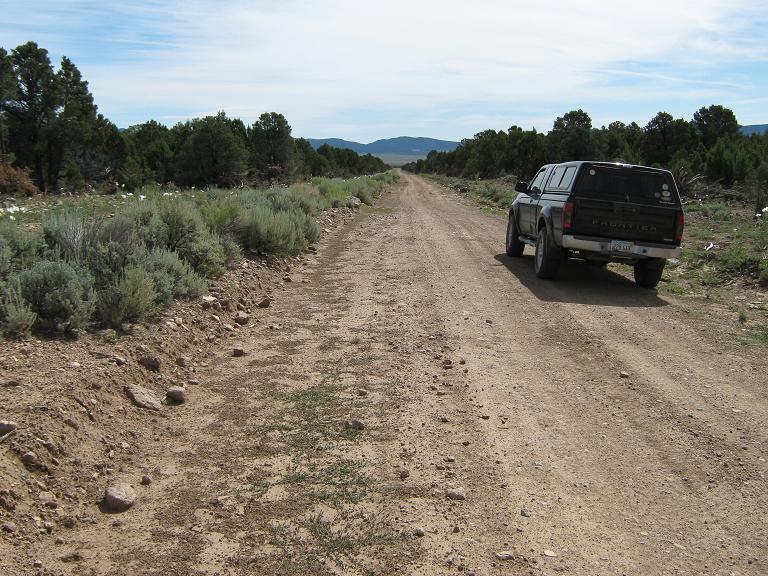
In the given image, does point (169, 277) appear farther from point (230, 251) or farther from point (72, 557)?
point (72, 557)

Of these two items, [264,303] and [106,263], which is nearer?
[106,263]

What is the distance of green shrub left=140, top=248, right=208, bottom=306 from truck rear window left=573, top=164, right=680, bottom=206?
6.32 metres

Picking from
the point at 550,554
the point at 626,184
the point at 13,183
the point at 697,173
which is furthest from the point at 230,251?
the point at 697,173

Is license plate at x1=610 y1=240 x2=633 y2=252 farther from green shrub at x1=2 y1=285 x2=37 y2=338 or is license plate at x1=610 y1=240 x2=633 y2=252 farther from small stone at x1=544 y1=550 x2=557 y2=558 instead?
green shrub at x1=2 y1=285 x2=37 y2=338

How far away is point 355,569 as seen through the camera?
3432mm

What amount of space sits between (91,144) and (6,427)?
1802 inches

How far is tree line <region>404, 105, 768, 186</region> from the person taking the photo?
123 feet

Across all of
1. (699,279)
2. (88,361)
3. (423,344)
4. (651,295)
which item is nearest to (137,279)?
(88,361)

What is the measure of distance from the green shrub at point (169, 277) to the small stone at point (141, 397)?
178 cm

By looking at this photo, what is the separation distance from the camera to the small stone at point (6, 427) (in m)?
4.24

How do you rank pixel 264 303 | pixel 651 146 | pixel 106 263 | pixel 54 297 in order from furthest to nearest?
1. pixel 651 146
2. pixel 264 303
3. pixel 106 263
4. pixel 54 297

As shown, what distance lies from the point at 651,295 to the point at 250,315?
6.27 metres

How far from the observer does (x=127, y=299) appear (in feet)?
21.2

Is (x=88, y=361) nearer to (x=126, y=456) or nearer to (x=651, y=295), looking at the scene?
(x=126, y=456)
